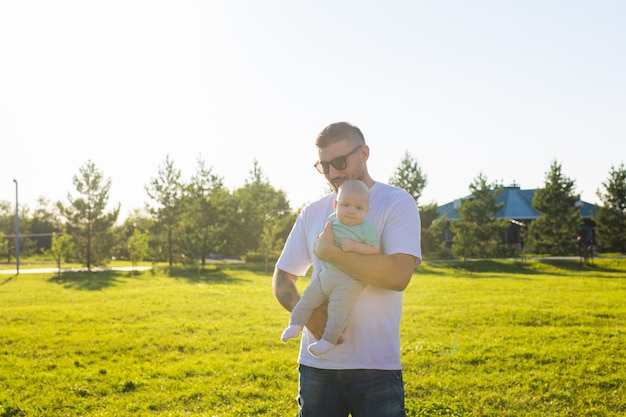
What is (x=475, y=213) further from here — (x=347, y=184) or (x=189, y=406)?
(x=347, y=184)

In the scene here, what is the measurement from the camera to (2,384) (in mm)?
8070

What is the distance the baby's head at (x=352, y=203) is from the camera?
2863 mm

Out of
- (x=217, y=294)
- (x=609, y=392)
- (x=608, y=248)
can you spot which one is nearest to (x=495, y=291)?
(x=217, y=294)

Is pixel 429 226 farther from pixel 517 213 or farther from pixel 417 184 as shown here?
pixel 517 213

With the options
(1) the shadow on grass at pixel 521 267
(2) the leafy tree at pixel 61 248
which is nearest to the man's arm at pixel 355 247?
(1) the shadow on grass at pixel 521 267

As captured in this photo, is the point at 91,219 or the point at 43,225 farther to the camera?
the point at 43,225

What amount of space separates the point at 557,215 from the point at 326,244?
4523 centimetres

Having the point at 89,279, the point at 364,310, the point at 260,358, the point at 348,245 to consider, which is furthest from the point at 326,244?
the point at 89,279

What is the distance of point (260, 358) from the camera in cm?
960

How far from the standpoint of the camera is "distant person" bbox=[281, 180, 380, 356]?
2.83 m

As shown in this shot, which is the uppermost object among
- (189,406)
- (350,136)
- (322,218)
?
(350,136)

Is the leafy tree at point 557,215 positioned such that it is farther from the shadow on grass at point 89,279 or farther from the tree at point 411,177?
the shadow on grass at point 89,279

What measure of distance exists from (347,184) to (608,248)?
52.1 m

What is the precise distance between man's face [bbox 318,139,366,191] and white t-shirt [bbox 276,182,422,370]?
0.17 metres
